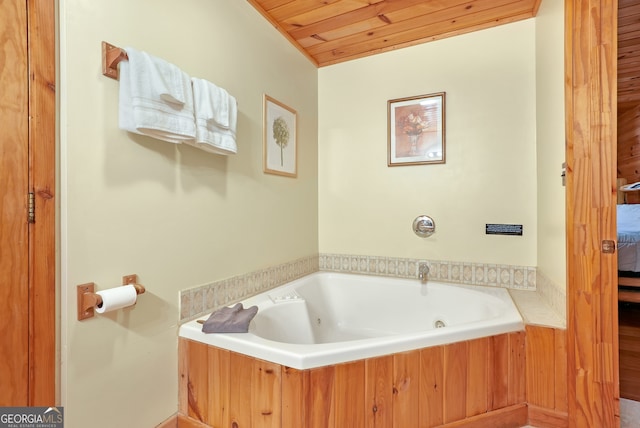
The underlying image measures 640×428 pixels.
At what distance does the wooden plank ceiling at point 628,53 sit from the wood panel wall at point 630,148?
131 millimetres

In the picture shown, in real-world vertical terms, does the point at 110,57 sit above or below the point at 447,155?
above

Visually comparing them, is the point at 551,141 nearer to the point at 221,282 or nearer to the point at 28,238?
the point at 221,282

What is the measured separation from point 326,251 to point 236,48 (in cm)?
165

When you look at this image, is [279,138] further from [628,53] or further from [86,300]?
[628,53]

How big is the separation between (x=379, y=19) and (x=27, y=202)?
83.3 inches

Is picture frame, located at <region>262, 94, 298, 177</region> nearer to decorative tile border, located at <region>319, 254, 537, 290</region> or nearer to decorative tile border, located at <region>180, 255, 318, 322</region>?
decorative tile border, located at <region>180, 255, 318, 322</region>

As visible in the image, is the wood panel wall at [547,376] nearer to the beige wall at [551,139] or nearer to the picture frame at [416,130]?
the beige wall at [551,139]

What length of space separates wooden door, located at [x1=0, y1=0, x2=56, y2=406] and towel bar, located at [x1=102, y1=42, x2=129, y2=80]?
148mm

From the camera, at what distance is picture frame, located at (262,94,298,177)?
75.6 inches

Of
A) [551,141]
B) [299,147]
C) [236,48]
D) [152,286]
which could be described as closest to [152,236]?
[152,286]

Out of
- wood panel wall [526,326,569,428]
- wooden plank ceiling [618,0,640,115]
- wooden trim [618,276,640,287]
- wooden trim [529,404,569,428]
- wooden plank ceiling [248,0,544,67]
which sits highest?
wooden plank ceiling [618,0,640,115]

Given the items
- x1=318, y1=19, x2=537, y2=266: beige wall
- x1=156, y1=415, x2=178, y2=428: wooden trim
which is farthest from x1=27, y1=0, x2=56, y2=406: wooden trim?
x1=318, y1=19, x2=537, y2=266: beige wall

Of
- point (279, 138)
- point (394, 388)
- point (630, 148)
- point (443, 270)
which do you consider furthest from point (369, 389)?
point (630, 148)

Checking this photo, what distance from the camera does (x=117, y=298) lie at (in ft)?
3.42
